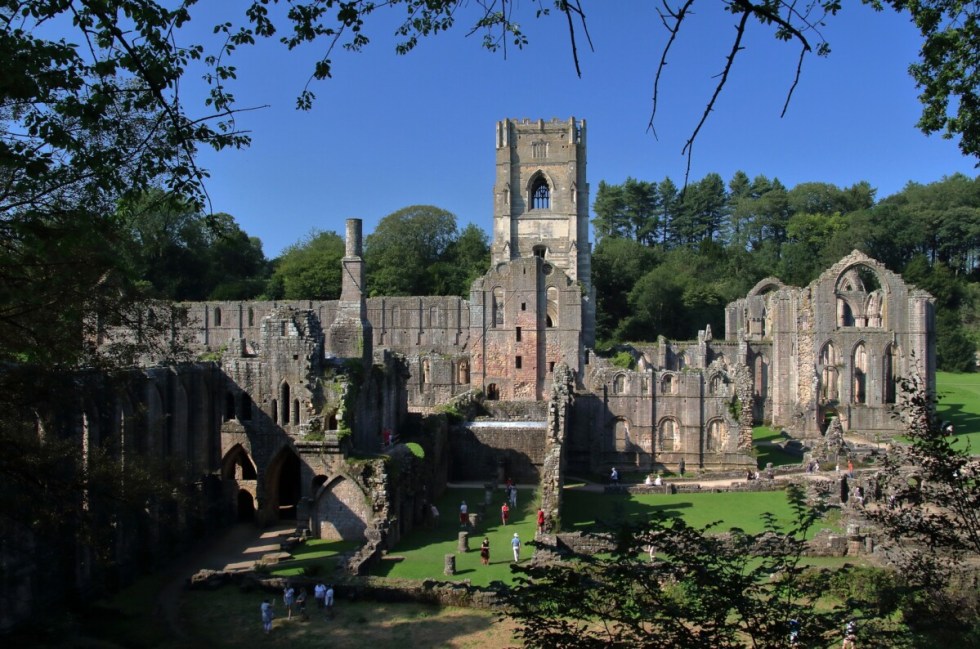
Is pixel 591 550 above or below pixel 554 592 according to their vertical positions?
below

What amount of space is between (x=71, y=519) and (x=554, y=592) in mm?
9214

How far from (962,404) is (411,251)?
41587 millimetres

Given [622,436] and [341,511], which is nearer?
[341,511]

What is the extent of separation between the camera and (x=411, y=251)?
69.2 meters

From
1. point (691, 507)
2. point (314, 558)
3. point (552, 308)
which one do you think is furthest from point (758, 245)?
point (314, 558)

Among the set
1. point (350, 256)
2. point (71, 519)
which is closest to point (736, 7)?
point (71, 519)

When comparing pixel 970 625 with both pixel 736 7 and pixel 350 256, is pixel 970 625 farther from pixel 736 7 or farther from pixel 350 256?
pixel 350 256

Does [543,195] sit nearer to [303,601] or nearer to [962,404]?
[962,404]

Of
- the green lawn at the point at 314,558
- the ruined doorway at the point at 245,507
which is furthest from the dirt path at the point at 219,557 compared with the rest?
the green lawn at the point at 314,558

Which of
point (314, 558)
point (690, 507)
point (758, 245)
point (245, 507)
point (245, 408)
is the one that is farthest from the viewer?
point (758, 245)

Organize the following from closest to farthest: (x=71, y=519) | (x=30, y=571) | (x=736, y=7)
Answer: (x=736, y=7) < (x=71, y=519) < (x=30, y=571)

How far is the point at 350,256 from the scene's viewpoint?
91.6ft

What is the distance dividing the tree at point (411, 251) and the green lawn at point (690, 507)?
38952 mm

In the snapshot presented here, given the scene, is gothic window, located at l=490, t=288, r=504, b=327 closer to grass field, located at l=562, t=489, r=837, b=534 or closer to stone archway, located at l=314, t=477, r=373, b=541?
grass field, located at l=562, t=489, r=837, b=534
